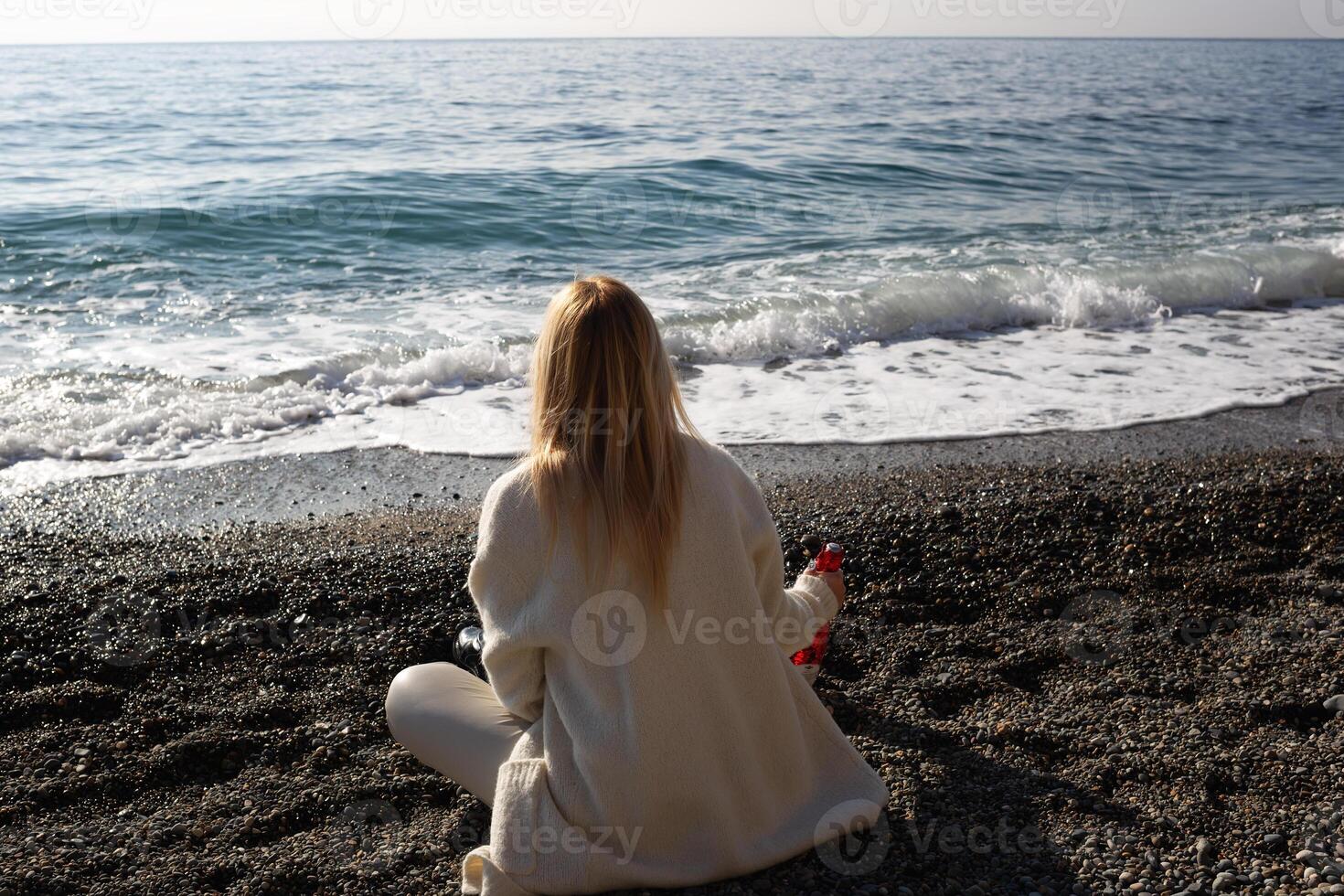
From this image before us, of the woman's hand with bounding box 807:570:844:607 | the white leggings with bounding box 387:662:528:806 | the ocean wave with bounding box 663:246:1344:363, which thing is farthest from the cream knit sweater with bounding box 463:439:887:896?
the ocean wave with bounding box 663:246:1344:363

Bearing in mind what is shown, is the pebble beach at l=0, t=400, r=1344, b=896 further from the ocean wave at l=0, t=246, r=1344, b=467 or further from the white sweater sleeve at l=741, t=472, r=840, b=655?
the ocean wave at l=0, t=246, r=1344, b=467

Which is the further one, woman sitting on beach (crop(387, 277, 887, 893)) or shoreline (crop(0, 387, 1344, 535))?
shoreline (crop(0, 387, 1344, 535))

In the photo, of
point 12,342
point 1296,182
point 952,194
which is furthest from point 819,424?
point 1296,182

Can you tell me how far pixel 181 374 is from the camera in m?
7.63

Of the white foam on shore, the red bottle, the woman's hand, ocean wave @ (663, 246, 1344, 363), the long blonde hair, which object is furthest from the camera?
ocean wave @ (663, 246, 1344, 363)

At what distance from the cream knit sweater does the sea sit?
3.86 metres

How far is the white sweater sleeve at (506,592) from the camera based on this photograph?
232cm

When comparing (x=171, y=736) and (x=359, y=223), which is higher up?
(x=359, y=223)

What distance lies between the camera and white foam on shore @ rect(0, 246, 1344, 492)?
6422 mm

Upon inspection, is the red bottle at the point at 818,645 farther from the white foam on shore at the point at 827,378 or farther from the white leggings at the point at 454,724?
the white foam on shore at the point at 827,378

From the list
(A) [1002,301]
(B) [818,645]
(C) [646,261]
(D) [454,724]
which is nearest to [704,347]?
(A) [1002,301]

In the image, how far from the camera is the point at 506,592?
2350 millimetres

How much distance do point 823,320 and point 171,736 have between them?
671cm

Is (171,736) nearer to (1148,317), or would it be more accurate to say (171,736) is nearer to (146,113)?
(1148,317)
